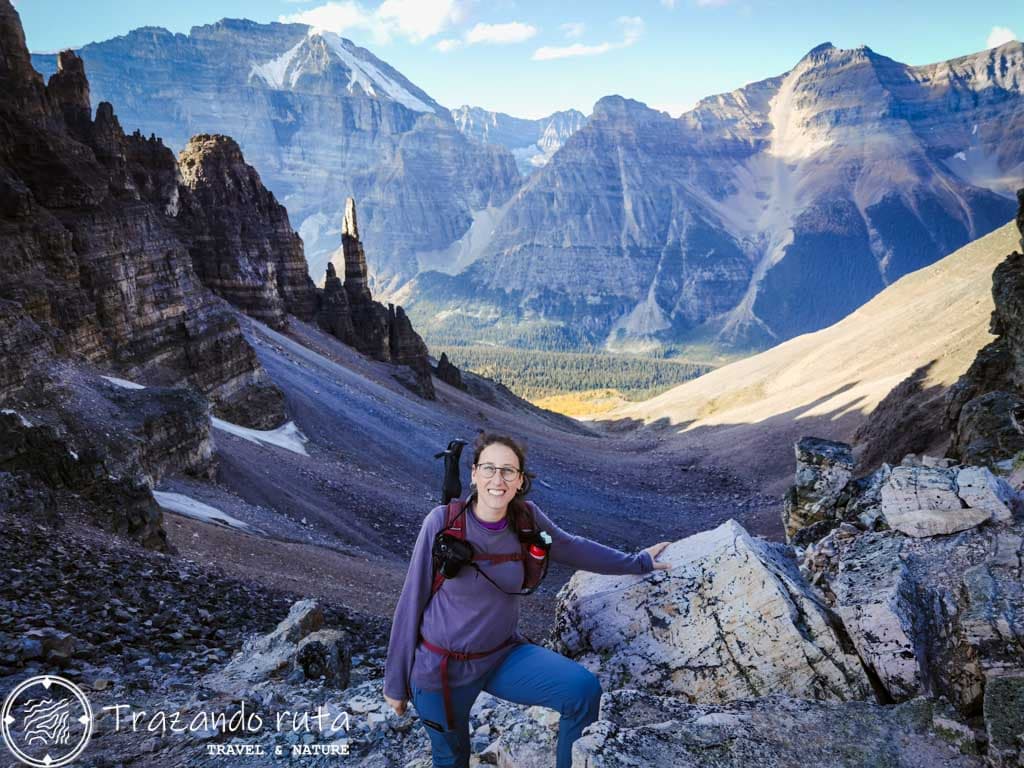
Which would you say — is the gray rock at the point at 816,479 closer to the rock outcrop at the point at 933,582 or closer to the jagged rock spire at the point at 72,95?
the rock outcrop at the point at 933,582

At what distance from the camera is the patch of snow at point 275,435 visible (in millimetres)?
35594

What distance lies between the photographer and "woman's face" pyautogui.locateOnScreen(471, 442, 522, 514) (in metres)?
5.92

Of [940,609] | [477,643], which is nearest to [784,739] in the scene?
[940,609]

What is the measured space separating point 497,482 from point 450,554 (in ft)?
2.29

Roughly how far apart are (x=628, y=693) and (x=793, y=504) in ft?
28.2

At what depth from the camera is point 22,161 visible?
93.0ft

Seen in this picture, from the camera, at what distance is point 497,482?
5.91 m

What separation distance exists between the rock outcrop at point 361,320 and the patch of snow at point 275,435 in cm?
3327

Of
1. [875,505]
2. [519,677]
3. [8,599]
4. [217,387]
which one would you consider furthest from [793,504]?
[217,387]

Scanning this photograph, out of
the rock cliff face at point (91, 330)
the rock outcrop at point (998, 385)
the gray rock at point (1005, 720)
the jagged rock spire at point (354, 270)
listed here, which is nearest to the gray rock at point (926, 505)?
the gray rock at point (1005, 720)

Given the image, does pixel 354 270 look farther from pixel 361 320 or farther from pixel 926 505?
pixel 926 505

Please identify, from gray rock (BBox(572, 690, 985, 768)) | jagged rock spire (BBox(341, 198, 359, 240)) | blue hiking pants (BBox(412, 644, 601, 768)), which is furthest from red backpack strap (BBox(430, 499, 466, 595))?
jagged rock spire (BBox(341, 198, 359, 240))

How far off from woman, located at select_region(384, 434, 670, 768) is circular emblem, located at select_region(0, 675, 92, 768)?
11.5ft

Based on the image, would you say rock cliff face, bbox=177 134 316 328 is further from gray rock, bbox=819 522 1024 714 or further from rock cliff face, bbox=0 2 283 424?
gray rock, bbox=819 522 1024 714
